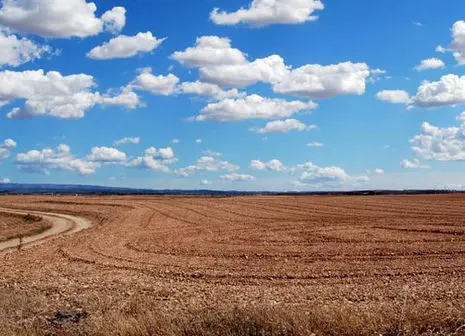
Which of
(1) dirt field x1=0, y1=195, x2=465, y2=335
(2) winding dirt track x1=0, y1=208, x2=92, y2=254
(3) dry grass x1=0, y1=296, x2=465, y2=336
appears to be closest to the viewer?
(3) dry grass x1=0, y1=296, x2=465, y2=336

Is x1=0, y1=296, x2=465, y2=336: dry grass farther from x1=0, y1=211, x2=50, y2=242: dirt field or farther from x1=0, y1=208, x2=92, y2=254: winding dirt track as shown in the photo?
x1=0, y1=211, x2=50, y2=242: dirt field

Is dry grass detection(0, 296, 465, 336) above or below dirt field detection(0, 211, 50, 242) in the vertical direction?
above

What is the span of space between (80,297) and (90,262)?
922 centimetres

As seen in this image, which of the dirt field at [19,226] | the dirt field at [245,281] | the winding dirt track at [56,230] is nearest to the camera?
the dirt field at [245,281]

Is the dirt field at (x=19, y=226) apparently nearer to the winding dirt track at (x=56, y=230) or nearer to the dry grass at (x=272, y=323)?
the winding dirt track at (x=56, y=230)

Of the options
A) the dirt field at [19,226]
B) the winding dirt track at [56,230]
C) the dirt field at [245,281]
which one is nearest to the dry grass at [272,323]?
the dirt field at [245,281]

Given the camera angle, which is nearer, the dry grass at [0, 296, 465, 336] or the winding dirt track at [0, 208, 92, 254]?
the dry grass at [0, 296, 465, 336]

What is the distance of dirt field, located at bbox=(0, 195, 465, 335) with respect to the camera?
462 inches

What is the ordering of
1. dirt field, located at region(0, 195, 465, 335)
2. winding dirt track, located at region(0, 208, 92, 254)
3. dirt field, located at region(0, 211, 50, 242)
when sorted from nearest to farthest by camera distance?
dirt field, located at region(0, 195, 465, 335) < winding dirt track, located at region(0, 208, 92, 254) < dirt field, located at region(0, 211, 50, 242)

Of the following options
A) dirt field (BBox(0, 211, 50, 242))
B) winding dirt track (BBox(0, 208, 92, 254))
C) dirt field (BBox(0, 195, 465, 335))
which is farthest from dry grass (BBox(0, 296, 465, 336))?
dirt field (BBox(0, 211, 50, 242))

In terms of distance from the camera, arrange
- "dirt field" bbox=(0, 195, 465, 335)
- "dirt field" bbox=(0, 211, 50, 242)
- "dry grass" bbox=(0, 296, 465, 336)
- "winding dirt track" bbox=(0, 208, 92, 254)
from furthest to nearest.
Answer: "dirt field" bbox=(0, 211, 50, 242) < "winding dirt track" bbox=(0, 208, 92, 254) < "dirt field" bbox=(0, 195, 465, 335) < "dry grass" bbox=(0, 296, 465, 336)

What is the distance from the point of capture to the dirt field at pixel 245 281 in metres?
11.7

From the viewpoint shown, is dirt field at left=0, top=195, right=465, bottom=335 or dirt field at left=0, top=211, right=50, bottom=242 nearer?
dirt field at left=0, top=195, right=465, bottom=335

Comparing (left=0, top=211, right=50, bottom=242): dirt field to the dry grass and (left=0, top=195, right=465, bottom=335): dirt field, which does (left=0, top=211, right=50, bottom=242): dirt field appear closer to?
(left=0, top=195, right=465, bottom=335): dirt field
